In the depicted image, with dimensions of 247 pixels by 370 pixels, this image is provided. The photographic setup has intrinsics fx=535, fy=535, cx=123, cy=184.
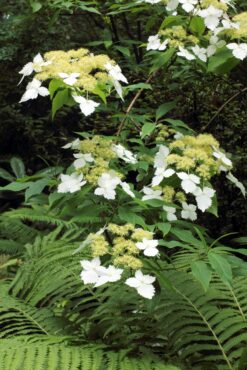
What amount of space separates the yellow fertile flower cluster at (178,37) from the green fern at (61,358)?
3.24 feet

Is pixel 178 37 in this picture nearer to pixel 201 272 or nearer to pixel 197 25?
pixel 197 25

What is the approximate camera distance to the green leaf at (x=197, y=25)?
1771 mm

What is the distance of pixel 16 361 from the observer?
4.62ft

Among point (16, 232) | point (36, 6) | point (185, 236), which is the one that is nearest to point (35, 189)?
point (185, 236)

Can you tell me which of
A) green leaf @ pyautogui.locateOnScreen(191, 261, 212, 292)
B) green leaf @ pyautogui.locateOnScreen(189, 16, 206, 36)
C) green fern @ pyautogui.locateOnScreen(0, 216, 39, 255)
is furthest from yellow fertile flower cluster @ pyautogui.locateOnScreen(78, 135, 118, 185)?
green fern @ pyautogui.locateOnScreen(0, 216, 39, 255)

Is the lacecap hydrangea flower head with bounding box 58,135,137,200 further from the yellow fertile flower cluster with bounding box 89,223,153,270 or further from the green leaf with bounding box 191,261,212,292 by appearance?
the green leaf with bounding box 191,261,212,292

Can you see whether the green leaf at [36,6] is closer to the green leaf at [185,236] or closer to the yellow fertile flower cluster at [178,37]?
the yellow fertile flower cluster at [178,37]

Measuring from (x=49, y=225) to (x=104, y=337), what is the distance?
2067 millimetres

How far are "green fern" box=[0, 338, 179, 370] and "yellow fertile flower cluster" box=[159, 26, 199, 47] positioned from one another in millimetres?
986

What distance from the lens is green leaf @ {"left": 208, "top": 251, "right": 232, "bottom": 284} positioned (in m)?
1.32

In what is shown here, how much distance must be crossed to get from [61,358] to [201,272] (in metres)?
0.45

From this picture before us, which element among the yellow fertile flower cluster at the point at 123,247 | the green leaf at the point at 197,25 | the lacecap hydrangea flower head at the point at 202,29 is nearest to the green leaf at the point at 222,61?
the lacecap hydrangea flower head at the point at 202,29

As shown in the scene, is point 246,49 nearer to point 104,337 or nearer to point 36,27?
point 104,337

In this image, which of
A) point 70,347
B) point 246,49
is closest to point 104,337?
point 70,347
